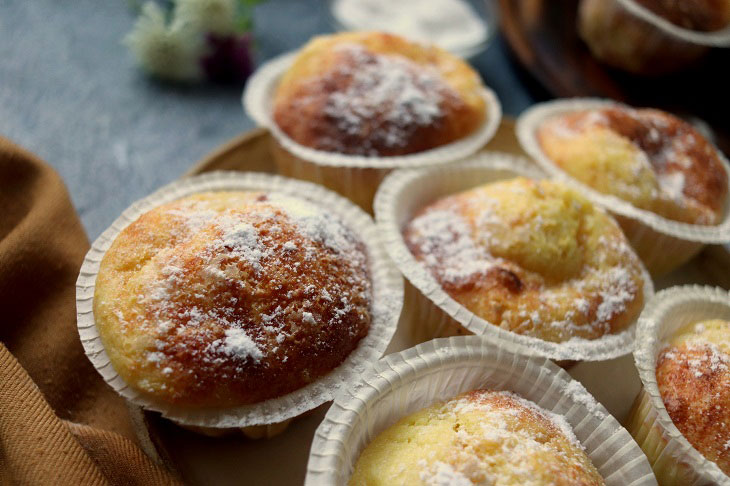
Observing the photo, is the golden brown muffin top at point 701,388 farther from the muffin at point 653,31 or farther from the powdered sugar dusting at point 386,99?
the muffin at point 653,31

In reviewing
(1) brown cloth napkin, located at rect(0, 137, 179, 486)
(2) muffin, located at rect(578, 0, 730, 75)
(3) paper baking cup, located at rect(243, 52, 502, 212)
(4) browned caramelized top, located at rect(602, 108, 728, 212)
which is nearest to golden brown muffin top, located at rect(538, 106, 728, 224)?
(4) browned caramelized top, located at rect(602, 108, 728, 212)

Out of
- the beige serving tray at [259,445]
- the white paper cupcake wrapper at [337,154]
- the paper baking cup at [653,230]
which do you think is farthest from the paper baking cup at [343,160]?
the beige serving tray at [259,445]

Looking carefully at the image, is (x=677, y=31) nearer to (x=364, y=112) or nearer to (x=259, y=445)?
(x=364, y=112)

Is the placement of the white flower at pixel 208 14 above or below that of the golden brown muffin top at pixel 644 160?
above

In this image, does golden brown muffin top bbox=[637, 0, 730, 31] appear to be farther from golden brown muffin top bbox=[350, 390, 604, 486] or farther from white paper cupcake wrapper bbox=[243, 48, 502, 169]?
golden brown muffin top bbox=[350, 390, 604, 486]

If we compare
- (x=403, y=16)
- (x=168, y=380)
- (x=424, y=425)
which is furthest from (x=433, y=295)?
(x=403, y=16)

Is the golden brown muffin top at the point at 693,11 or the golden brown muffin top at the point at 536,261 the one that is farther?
the golden brown muffin top at the point at 693,11

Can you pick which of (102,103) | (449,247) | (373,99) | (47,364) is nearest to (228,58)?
(102,103)
